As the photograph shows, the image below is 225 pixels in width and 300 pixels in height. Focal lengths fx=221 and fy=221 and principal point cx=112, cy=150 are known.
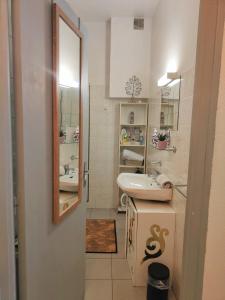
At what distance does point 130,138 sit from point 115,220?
1.34 m

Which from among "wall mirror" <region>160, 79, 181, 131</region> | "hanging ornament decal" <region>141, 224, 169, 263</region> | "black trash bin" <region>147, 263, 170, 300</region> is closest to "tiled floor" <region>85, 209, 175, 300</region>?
"black trash bin" <region>147, 263, 170, 300</region>

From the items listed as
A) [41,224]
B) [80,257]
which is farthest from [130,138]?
[41,224]

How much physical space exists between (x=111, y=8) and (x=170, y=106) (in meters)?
1.85

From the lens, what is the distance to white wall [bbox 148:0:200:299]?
5.95 feet

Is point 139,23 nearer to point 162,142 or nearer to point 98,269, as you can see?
point 162,142

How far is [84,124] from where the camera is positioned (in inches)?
67.1

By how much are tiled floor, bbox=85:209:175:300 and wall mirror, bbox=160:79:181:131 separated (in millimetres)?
1547

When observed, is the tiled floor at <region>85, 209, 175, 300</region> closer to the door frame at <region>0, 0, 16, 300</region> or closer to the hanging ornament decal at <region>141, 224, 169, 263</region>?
the hanging ornament decal at <region>141, 224, 169, 263</region>

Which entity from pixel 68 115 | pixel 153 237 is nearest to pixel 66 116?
pixel 68 115

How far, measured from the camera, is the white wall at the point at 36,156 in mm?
911

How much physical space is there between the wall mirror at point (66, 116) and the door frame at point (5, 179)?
393mm

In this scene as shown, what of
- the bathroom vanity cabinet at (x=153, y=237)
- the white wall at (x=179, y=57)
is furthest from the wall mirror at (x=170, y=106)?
the bathroom vanity cabinet at (x=153, y=237)

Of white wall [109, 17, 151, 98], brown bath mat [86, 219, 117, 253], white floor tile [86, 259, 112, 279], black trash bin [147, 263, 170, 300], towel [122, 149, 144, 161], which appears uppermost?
white wall [109, 17, 151, 98]

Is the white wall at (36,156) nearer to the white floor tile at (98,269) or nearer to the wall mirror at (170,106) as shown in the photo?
the white floor tile at (98,269)
